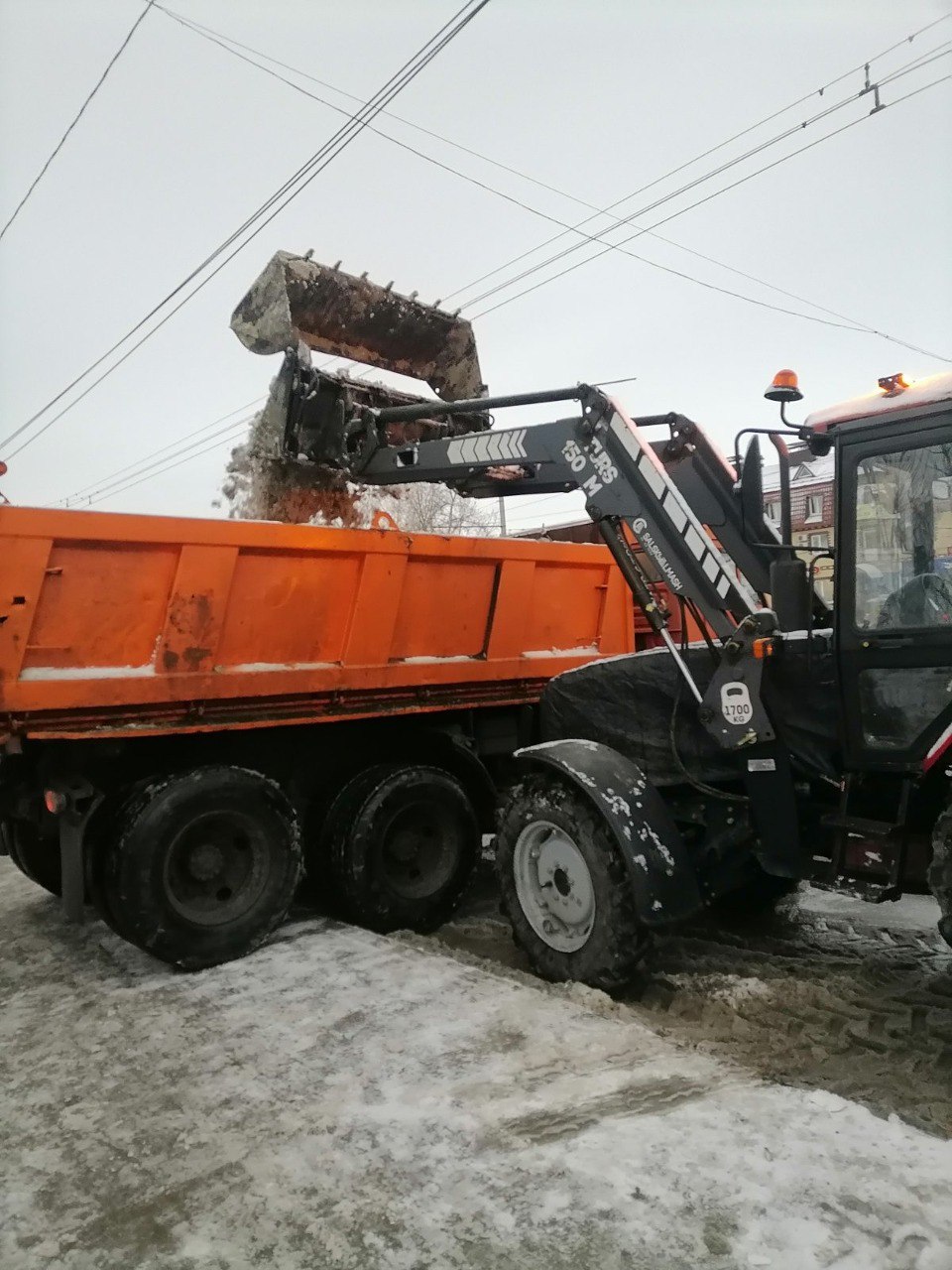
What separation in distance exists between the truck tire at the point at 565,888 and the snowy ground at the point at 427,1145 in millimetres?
203

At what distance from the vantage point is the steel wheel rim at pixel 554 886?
4.26 metres

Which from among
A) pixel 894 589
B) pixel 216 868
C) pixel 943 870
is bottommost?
pixel 216 868

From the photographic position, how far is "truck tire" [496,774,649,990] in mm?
4031

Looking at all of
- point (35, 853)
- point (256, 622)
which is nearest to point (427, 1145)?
point (256, 622)

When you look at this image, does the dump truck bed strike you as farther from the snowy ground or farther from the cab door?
the cab door

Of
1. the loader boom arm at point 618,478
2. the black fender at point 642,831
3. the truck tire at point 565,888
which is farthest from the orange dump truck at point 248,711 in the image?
the black fender at point 642,831

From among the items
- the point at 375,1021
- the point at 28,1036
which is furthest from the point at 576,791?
the point at 28,1036

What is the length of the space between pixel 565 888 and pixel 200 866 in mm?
1800

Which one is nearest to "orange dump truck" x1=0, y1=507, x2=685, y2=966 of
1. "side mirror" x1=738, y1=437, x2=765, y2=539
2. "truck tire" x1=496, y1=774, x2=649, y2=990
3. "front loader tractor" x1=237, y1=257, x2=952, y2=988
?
"front loader tractor" x1=237, y1=257, x2=952, y2=988

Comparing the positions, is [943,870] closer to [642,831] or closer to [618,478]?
[642,831]

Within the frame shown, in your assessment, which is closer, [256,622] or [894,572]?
[894,572]

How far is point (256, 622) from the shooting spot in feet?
15.9

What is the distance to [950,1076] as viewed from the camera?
320cm

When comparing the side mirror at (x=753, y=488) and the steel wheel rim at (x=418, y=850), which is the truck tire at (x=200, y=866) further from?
the side mirror at (x=753, y=488)
